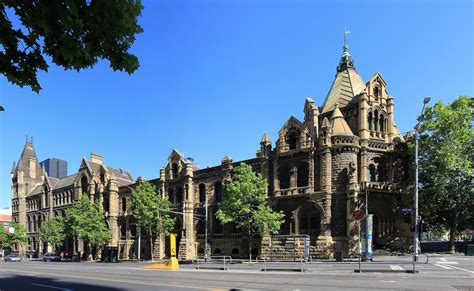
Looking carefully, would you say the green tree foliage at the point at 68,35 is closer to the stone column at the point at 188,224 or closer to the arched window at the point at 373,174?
the arched window at the point at 373,174

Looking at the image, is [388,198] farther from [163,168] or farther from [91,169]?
[91,169]

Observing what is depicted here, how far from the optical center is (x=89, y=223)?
5775cm

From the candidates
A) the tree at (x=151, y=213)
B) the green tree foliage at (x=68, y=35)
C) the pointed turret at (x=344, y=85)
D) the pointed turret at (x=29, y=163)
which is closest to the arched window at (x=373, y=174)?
the pointed turret at (x=344, y=85)

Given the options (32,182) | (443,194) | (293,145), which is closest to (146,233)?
(293,145)

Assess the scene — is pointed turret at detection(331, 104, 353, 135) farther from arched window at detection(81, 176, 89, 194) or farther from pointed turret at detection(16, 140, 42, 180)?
pointed turret at detection(16, 140, 42, 180)

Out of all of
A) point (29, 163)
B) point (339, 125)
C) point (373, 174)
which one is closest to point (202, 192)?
point (339, 125)

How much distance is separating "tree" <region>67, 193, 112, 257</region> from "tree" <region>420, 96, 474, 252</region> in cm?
4266

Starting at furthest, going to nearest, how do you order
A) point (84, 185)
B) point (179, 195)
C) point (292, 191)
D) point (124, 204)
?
point (84, 185), point (124, 204), point (179, 195), point (292, 191)

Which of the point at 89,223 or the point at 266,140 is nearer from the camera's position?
the point at 266,140

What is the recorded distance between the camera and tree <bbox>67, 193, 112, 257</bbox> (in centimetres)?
5731

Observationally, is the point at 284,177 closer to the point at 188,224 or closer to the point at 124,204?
Answer: the point at 188,224

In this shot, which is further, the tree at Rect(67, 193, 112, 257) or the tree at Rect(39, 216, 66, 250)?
the tree at Rect(39, 216, 66, 250)

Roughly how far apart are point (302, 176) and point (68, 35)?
37195 millimetres

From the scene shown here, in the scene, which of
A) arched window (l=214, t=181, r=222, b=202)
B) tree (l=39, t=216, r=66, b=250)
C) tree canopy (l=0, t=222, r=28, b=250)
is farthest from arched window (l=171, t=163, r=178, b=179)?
tree canopy (l=0, t=222, r=28, b=250)
